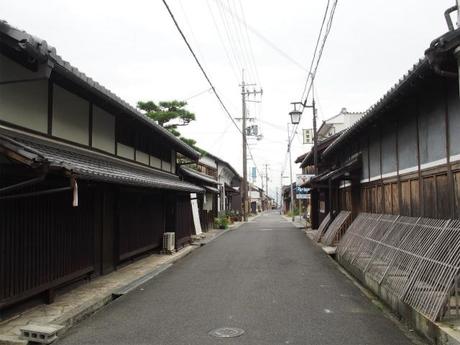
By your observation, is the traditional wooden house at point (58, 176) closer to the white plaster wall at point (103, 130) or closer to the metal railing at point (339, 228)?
the white plaster wall at point (103, 130)

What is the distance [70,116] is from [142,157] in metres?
6.14

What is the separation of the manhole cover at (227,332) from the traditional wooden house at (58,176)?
312 centimetres

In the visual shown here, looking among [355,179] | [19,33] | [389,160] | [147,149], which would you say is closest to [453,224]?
[389,160]

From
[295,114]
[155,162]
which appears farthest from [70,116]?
[295,114]

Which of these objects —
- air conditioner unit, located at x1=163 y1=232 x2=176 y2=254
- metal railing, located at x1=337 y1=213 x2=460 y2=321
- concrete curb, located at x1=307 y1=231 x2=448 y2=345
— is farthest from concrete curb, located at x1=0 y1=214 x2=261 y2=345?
metal railing, located at x1=337 y1=213 x2=460 y2=321

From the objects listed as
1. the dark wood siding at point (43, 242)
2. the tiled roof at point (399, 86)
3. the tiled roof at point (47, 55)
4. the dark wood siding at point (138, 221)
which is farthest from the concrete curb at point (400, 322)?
the tiled roof at point (47, 55)

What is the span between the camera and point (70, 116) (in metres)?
10.6

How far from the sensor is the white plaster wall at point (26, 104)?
316 inches

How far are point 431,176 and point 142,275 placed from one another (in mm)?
7896

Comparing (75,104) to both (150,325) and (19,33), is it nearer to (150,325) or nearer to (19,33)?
(19,33)

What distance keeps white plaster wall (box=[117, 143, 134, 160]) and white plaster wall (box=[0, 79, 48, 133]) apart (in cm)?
477

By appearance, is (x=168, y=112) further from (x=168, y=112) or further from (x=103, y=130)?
(x=103, y=130)

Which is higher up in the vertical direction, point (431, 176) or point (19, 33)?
point (19, 33)

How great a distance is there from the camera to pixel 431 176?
378 inches
